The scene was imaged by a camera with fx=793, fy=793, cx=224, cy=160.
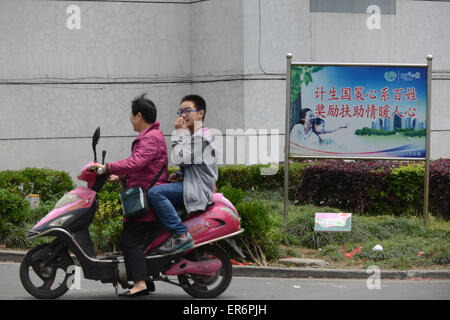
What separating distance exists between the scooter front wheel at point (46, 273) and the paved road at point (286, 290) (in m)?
0.24

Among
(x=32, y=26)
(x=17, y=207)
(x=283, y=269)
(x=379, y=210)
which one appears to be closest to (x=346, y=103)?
(x=379, y=210)

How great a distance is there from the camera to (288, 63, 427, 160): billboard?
12.2 m

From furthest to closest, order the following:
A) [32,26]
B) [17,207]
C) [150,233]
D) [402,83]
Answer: [32,26], [402,83], [17,207], [150,233]

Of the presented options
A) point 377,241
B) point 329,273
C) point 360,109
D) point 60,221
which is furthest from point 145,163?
point 360,109

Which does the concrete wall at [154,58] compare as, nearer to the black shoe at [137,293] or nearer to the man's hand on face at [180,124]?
the man's hand on face at [180,124]

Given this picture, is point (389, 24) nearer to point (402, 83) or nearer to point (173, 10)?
point (173, 10)

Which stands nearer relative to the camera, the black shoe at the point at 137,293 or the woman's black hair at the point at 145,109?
the black shoe at the point at 137,293

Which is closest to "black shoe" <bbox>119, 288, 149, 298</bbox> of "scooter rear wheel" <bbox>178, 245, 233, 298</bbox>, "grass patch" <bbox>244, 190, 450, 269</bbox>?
"scooter rear wheel" <bbox>178, 245, 233, 298</bbox>

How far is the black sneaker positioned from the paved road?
613 mm

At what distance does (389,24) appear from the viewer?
17750 millimetres

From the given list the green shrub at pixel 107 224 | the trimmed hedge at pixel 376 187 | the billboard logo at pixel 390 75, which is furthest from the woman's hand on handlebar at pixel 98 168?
the trimmed hedge at pixel 376 187

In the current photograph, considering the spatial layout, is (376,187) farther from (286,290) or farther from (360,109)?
(286,290)

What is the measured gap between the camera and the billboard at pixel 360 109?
40.0 ft

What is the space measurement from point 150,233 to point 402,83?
19.4 ft
